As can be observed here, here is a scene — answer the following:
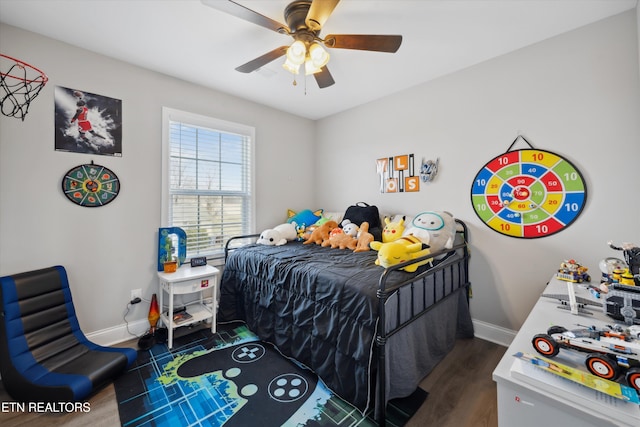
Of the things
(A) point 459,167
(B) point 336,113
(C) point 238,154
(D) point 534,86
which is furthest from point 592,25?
(C) point 238,154

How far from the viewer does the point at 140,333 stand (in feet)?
7.80

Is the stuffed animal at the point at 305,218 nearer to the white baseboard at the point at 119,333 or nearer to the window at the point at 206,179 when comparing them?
the window at the point at 206,179

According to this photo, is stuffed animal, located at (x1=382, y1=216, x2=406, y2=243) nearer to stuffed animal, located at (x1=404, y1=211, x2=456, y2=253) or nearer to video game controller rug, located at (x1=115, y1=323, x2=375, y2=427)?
stuffed animal, located at (x1=404, y1=211, x2=456, y2=253)

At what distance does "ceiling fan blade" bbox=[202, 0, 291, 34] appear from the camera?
1.30m

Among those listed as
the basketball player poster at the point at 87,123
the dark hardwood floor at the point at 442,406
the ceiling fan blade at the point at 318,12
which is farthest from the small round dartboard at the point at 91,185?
the ceiling fan blade at the point at 318,12

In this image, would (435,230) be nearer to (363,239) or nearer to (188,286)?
(363,239)

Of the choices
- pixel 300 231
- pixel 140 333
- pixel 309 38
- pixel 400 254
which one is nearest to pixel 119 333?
pixel 140 333

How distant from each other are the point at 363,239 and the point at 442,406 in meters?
1.39

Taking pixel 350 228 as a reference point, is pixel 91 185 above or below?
above

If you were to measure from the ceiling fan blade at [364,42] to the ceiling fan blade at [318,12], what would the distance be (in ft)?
0.36

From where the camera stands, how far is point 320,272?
5.94ft

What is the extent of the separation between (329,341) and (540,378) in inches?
44.4

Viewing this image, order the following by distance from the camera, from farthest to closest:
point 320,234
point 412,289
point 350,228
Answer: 1. point 320,234
2. point 350,228
3. point 412,289

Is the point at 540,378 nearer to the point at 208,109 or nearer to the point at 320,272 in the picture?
the point at 320,272
